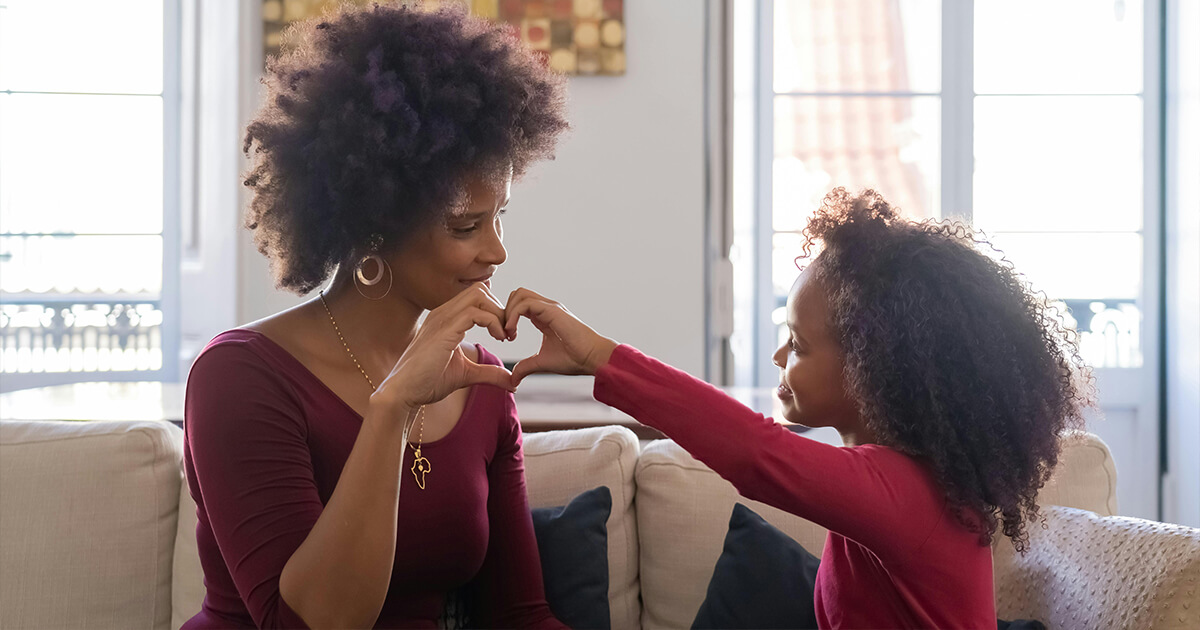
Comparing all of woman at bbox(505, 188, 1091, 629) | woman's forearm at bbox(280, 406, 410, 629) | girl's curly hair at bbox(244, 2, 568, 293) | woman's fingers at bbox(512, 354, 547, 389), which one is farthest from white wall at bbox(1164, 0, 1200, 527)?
woman's forearm at bbox(280, 406, 410, 629)

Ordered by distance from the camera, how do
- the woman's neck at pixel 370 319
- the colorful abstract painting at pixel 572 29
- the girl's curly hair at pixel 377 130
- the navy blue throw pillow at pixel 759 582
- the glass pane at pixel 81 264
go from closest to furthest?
the girl's curly hair at pixel 377 130, the woman's neck at pixel 370 319, the navy blue throw pillow at pixel 759 582, the colorful abstract painting at pixel 572 29, the glass pane at pixel 81 264

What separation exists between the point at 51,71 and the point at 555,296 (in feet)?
6.98

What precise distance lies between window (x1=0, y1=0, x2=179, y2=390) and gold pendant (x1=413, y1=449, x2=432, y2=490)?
2817 millimetres

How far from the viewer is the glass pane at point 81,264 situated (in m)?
3.89

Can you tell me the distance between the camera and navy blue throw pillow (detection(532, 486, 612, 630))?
1.70 metres

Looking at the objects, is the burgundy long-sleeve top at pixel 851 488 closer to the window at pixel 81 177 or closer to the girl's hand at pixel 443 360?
the girl's hand at pixel 443 360

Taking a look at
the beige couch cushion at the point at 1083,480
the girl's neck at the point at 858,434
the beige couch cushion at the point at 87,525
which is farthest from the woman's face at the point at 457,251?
the beige couch cushion at the point at 1083,480

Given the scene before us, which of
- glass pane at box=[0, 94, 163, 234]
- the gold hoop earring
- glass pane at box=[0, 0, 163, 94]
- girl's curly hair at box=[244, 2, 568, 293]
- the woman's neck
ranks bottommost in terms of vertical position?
the woman's neck

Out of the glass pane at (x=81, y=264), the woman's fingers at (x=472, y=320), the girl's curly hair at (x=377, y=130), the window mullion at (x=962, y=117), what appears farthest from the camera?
the window mullion at (x=962, y=117)

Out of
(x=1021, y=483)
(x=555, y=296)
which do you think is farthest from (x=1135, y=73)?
(x=1021, y=483)

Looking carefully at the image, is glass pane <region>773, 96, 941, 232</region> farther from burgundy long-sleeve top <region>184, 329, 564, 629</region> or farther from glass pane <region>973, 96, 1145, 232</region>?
burgundy long-sleeve top <region>184, 329, 564, 629</region>

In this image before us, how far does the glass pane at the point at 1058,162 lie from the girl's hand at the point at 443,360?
10.8ft

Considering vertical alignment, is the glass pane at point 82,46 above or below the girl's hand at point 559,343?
above

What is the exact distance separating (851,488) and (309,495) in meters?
0.68
